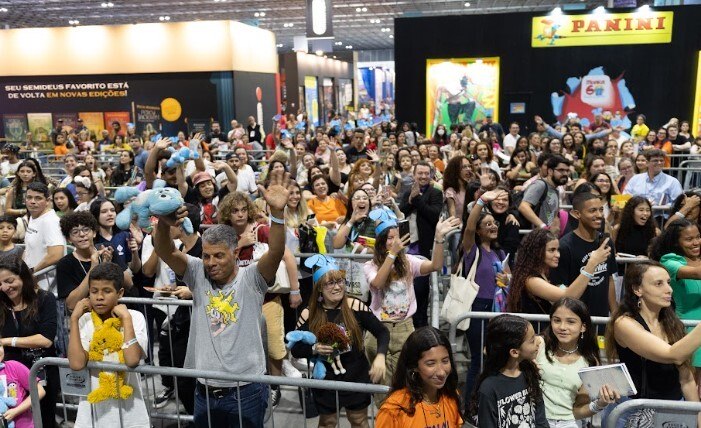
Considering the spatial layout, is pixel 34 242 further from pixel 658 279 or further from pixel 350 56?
pixel 350 56

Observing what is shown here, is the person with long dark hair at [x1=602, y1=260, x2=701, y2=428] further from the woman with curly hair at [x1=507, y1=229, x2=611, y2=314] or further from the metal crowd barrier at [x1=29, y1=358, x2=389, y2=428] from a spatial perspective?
the metal crowd barrier at [x1=29, y1=358, x2=389, y2=428]

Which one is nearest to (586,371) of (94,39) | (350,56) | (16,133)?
(94,39)

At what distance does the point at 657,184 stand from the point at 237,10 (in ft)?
82.6

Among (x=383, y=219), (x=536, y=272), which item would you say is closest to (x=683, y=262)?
(x=536, y=272)

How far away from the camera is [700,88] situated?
18.7 m

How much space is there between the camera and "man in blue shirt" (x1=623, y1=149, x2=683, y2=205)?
7.71 m

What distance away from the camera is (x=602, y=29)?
18734mm

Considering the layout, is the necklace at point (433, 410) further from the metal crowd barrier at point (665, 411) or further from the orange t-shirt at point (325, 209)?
the orange t-shirt at point (325, 209)

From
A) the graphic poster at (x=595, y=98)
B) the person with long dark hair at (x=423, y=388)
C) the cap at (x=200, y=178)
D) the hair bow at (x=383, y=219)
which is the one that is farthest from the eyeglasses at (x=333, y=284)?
the graphic poster at (x=595, y=98)

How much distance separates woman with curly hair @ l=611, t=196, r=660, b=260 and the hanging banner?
47.9 ft

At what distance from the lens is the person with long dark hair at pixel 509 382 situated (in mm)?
3004

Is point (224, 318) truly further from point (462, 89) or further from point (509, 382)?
point (462, 89)

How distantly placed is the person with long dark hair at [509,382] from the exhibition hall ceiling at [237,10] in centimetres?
2309

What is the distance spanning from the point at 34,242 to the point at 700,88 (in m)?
19.2
